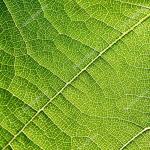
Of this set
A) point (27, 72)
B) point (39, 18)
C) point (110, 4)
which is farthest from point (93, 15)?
point (27, 72)

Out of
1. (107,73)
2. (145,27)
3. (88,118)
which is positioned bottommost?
(88,118)

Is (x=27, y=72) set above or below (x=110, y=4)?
below

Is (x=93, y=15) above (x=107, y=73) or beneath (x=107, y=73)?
above

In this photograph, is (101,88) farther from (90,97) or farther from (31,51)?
(31,51)

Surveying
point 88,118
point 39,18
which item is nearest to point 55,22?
point 39,18

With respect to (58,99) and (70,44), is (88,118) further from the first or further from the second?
(70,44)
